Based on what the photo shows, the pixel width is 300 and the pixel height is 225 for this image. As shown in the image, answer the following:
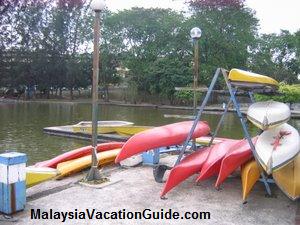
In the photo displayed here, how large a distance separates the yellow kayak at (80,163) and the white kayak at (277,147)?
3191mm

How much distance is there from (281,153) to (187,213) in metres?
1.54

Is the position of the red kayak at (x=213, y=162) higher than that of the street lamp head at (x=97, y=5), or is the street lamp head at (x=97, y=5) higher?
the street lamp head at (x=97, y=5)

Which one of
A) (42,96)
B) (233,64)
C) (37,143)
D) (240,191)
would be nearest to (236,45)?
(233,64)

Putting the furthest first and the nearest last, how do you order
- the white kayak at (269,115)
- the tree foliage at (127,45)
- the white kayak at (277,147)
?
the tree foliage at (127,45)
the white kayak at (269,115)
the white kayak at (277,147)

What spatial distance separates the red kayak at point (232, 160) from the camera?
6301 mm

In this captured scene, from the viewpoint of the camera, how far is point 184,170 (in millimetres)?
6508

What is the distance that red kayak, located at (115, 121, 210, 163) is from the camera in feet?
22.5

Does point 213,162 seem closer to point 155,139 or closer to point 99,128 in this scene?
point 155,139

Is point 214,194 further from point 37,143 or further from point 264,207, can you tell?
point 37,143

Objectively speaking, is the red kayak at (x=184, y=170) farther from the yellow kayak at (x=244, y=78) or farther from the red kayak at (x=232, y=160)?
the yellow kayak at (x=244, y=78)

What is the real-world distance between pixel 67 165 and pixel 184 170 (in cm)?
242

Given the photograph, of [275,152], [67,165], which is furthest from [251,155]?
[67,165]

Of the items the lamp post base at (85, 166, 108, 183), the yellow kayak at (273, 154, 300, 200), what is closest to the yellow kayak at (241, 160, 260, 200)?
the yellow kayak at (273, 154, 300, 200)

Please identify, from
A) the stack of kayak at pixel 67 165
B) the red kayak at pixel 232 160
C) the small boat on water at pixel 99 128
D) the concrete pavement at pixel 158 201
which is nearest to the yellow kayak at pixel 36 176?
the stack of kayak at pixel 67 165
